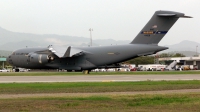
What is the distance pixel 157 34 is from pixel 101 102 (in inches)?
1471

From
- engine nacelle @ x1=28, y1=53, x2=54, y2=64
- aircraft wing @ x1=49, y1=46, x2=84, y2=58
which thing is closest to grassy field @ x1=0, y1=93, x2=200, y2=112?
aircraft wing @ x1=49, y1=46, x2=84, y2=58

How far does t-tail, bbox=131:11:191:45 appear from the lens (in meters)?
51.4

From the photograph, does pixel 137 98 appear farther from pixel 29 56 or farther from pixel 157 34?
pixel 29 56

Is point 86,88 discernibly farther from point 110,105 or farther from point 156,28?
point 156,28

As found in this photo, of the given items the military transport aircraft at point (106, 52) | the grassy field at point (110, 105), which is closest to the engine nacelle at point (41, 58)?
the military transport aircraft at point (106, 52)

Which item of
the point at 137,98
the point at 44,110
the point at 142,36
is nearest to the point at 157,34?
the point at 142,36

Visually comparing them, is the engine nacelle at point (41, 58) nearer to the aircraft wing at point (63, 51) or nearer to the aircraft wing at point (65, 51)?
the aircraft wing at point (63, 51)

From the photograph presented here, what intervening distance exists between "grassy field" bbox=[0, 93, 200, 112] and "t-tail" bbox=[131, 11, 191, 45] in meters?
35.0

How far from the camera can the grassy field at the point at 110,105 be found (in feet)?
44.5

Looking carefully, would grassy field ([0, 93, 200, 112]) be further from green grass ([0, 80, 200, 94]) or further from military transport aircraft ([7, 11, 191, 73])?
military transport aircraft ([7, 11, 191, 73])

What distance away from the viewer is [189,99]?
53.9ft

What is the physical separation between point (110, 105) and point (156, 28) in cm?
3847

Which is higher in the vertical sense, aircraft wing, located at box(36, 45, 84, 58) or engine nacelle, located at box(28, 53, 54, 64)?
aircraft wing, located at box(36, 45, 84, 58)

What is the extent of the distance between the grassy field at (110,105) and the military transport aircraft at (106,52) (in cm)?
3437
